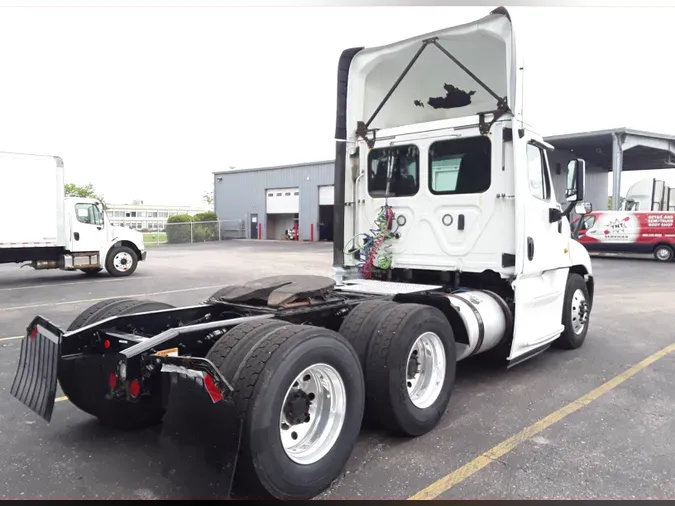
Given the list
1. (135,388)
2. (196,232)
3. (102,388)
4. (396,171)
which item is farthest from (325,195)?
(135,388)

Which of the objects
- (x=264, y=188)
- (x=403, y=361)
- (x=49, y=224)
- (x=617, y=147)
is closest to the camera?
(x=403, y=361)

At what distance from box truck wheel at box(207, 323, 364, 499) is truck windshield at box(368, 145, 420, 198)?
292 centimetres

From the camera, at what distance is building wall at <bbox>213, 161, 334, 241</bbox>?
37.1 meters

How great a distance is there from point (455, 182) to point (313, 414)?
10.4 ft

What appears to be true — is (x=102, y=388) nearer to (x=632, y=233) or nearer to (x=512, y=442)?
(x=512, y=442)

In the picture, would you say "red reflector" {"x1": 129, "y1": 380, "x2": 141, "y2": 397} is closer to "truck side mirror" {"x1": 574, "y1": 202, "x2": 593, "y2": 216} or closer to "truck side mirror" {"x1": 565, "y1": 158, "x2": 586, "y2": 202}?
"truck side mirror" {"x1": 565, "y1": 158, "x2": 586, "y2": 202}

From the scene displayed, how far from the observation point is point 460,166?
17.8ft

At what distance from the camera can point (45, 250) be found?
14773 millimetres

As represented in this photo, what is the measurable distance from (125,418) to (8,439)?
2.81 ft

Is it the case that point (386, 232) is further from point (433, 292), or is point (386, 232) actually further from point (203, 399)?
point (203, 399)

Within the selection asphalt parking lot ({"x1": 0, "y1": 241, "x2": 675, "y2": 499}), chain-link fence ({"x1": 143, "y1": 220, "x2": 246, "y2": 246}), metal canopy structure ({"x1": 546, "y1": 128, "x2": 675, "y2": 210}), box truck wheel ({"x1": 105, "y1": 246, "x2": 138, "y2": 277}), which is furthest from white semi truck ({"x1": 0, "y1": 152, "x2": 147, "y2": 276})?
chain-link fence ({"x1": 143, "y1": 220, "x2": 246, "y2": 246})

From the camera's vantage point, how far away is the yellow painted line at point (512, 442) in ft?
10.3

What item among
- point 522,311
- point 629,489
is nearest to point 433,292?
point 522,311

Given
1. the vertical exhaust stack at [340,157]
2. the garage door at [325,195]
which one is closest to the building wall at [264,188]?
the garage door at [325,195]
